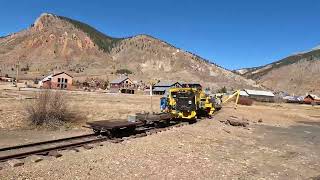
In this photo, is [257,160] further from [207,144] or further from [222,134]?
[222,134]

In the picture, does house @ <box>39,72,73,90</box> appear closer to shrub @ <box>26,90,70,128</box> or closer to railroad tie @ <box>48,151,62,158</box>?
shrub @ <box>26,90,70,128</box>

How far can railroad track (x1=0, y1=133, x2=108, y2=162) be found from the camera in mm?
12891

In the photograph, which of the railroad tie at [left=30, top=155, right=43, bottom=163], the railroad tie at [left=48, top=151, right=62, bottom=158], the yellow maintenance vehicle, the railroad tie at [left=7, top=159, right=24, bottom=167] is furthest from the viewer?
the yellow maintenance vehicle

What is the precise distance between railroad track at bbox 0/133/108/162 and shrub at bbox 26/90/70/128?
5.18m

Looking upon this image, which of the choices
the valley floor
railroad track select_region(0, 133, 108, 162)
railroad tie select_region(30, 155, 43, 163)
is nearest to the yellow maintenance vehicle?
the valley floor

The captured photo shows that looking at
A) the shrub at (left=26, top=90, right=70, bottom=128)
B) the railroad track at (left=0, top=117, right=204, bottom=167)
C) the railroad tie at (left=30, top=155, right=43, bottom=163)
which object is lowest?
the railroad tie at (left=30, top=155, right=43, bottom=163)

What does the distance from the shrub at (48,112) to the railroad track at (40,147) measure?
5182 mm

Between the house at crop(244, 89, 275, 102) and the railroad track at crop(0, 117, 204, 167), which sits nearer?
the railroad track at crop(0, 117, 204, 167)

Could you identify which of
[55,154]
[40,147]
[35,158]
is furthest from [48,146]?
[35,158]

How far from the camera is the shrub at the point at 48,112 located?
22.4 metres

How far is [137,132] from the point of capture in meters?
20.3

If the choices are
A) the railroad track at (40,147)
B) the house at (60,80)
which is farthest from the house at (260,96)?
the railroad track at (40,147)

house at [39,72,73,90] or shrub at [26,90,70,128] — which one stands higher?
house at [39,72,73,90]

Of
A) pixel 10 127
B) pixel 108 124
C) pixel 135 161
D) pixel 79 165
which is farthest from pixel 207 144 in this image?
pixel 10 127
